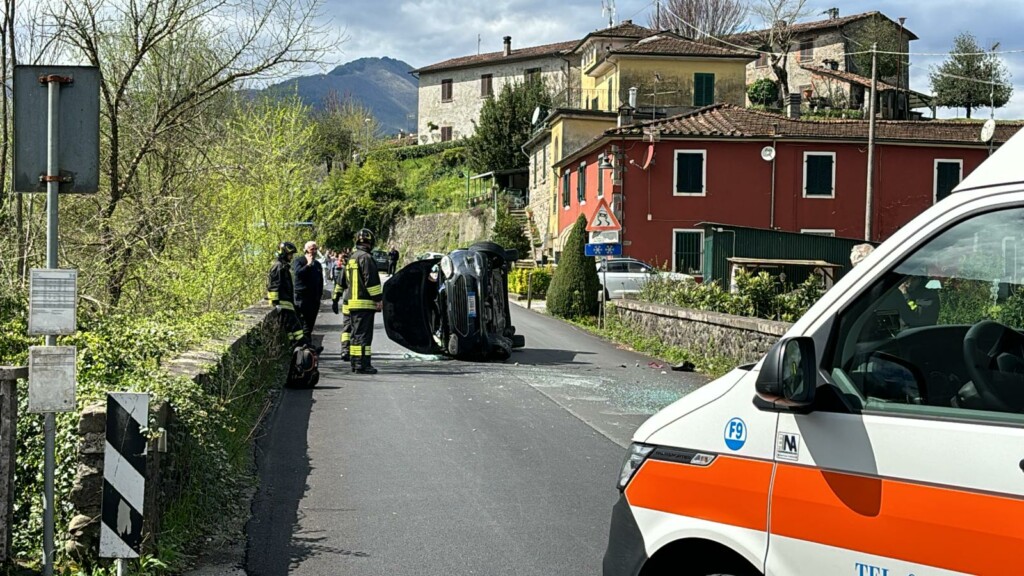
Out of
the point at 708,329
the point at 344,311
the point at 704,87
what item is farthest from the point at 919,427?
the point at 704,87

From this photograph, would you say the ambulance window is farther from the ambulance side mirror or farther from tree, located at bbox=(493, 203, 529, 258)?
tree, located at bbox=(493, 203, 529, 258)

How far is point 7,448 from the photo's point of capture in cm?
509

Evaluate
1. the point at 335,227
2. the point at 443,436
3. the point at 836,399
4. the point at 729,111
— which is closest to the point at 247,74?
the point at 443,436

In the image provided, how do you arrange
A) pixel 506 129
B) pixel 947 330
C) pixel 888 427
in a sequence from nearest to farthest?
pixel 888 427, pixel 947 330, pixel 506 129

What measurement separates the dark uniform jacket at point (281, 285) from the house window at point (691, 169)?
25555 mm

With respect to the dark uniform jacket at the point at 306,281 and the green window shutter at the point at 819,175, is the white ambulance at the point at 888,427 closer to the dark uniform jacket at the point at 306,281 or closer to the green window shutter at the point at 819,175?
the dark uniform jacket at the point at 306,281

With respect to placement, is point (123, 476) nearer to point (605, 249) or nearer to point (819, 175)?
point (605, 249)

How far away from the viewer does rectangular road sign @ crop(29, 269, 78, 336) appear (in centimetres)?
521

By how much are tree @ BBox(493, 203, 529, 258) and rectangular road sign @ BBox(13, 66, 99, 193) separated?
148ft

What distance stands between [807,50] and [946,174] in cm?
3648

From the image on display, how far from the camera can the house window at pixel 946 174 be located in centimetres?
3872

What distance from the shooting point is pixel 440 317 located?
1716 centimetres

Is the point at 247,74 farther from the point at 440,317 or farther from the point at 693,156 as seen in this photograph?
the point at 693,156

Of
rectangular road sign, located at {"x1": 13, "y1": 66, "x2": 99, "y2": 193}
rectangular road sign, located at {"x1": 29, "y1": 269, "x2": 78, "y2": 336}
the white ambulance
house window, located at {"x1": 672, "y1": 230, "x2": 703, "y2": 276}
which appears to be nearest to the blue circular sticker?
the white ambulance
